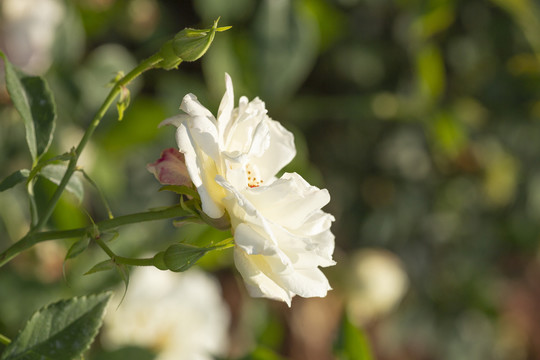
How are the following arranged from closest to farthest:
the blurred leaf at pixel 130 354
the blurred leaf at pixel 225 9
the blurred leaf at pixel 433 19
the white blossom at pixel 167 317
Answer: the blurred leaf at pixel 130 354
the white blossom at pixel 167 317
the blurred leaf at pixel 225 9
the blurred leaf at pixel 433 19

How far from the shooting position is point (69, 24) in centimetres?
91

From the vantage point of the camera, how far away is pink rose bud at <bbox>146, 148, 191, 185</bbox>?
1.22 ft

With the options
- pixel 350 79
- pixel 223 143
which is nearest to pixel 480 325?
pixel 350 79

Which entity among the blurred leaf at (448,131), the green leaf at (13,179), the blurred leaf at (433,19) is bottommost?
the blurred leaf at (448,131)

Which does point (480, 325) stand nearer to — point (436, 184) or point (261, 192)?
point (436, 184)

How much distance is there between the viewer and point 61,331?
38cm

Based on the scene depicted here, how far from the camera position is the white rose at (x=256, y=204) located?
1.13ft

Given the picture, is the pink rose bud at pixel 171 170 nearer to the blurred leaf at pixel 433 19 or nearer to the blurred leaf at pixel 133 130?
the blurred leaf at pixel 133 130

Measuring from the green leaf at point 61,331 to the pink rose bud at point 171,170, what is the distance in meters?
0.08

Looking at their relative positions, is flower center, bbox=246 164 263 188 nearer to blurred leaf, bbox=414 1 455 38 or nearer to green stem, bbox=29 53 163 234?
green stem, bbox=29 53 163 234

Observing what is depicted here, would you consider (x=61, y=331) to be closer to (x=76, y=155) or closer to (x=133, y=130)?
(x=76, y=155)

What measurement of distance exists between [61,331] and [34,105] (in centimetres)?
14

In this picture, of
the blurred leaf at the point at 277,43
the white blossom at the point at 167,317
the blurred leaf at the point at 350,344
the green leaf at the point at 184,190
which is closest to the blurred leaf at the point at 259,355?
the blurred leaf at the point at 350,344

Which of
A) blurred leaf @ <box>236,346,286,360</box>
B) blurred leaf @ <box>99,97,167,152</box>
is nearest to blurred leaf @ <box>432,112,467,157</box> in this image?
blurred leaf @ <box>99,97,167,152</box>
